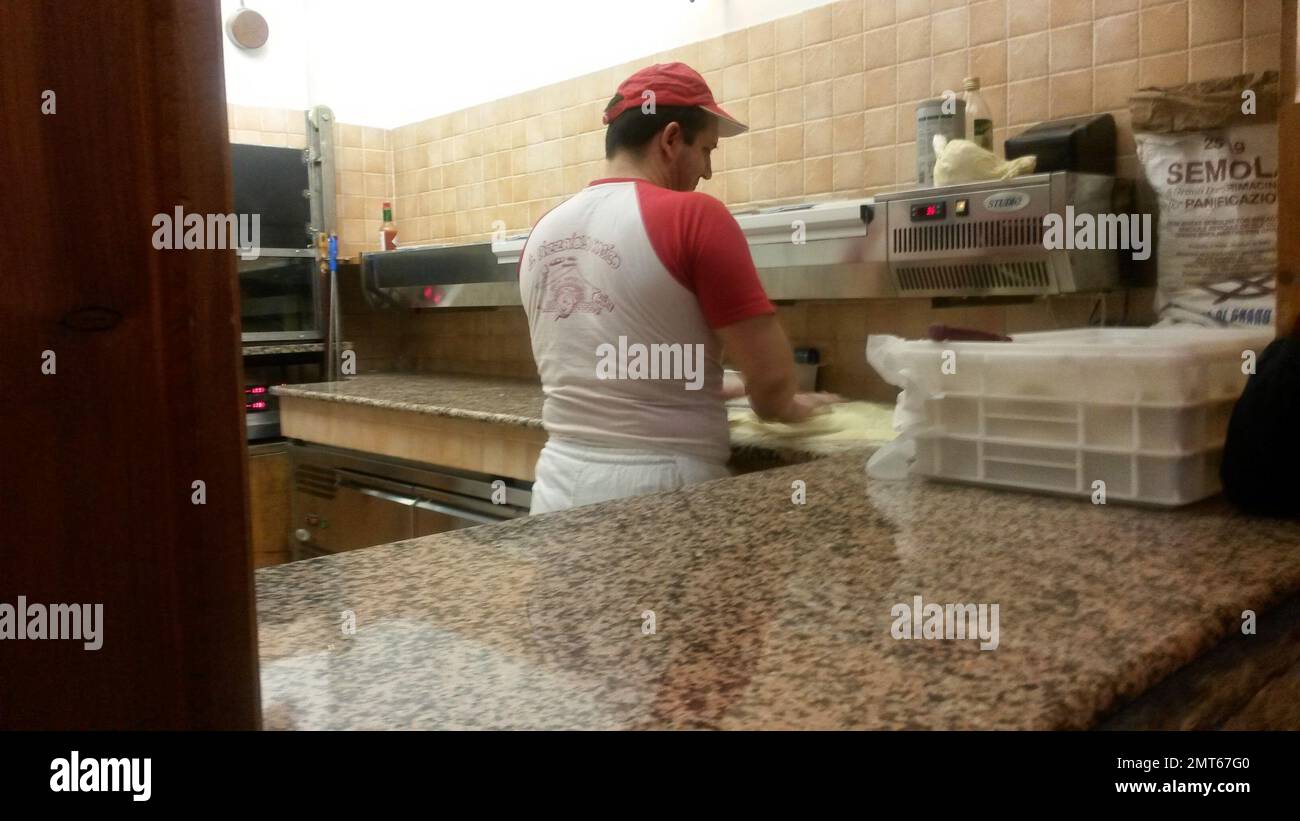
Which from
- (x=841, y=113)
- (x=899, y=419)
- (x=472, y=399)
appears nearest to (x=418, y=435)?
(x=472, y=399)

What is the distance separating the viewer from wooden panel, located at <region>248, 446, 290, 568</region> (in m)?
3.46

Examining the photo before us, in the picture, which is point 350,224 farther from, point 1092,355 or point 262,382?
point 1092,355

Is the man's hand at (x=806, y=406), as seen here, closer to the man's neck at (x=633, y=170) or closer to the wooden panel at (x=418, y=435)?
the man's neck at (x=633, y=170)

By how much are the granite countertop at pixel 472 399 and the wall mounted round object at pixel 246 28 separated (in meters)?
1.42

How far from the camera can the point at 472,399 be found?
2.86m

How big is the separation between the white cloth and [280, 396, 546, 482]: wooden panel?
0.62m

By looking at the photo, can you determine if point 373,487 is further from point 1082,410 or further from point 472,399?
point 1082,410

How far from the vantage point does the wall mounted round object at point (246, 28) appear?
153 inches

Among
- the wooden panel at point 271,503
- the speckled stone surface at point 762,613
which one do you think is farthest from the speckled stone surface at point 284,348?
the speckled stone surface at point 762,613

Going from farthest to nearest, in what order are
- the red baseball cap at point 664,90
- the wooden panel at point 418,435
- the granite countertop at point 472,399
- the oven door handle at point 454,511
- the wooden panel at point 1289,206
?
the oven door handle at point 454,511
the wooden panel at point 418,435
the granite countertop at point 472,399
the red baseball cap at point 664,90
the wooden panel at point 1289,206

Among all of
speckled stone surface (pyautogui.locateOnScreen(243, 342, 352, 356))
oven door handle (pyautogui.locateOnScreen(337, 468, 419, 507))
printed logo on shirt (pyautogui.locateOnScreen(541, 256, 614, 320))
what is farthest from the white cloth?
speckled stone surface (pyautogui.locateOnScreen(243, 342, 352, 356))

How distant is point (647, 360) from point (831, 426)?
54cm

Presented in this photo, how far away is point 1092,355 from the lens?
48.2 inches

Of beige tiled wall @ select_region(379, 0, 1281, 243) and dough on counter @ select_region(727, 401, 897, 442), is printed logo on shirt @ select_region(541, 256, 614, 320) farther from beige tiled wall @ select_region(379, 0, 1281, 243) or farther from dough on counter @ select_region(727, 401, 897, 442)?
beige tiled wall @ select_region(379, 0, 1281, 243)
